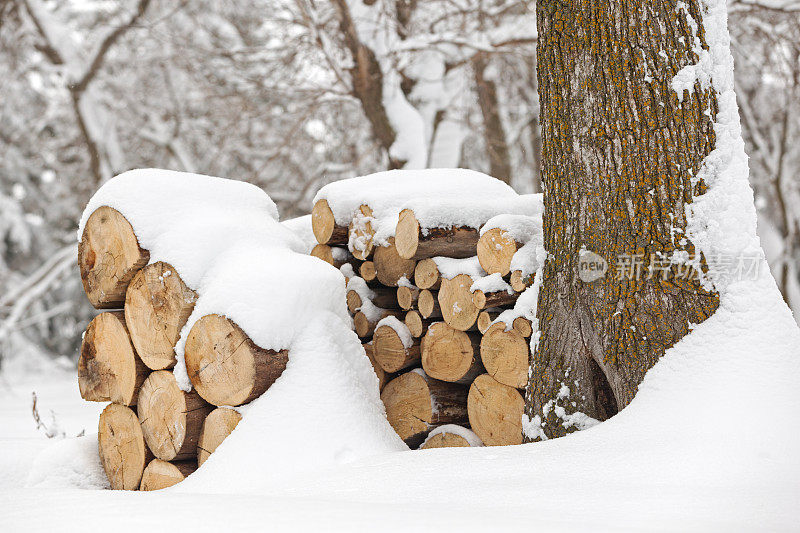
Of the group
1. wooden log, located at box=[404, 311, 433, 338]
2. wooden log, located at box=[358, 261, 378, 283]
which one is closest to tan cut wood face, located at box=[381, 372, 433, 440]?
wooden log, located at box=[404, 311, 433, 338]

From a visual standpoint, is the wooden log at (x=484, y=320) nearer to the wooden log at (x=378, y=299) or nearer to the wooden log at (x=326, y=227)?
the wooden log at (x=378, y=299)

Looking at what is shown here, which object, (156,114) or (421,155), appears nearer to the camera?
(421,155)

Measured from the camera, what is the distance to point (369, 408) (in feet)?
10.2

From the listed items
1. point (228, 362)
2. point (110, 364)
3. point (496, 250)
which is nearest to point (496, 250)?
point (496, 250)

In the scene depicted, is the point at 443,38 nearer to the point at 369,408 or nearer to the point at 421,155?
the point at 421,155

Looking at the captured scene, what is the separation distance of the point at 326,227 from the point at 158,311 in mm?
1042

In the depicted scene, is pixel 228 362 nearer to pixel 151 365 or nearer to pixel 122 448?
pixel 151 365

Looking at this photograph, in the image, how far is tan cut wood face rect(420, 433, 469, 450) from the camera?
11.3ft

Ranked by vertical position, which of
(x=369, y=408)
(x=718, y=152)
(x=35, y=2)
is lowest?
(x=369, y=408)

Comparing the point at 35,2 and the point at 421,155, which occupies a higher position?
the point at 35,2

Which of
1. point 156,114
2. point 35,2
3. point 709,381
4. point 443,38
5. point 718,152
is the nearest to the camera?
point 709,381

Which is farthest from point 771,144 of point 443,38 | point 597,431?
point 597,431

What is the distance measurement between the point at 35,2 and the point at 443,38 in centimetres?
524

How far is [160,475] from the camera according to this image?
3.23 m
